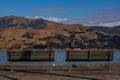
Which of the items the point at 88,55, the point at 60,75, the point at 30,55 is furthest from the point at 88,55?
the point at 60,75

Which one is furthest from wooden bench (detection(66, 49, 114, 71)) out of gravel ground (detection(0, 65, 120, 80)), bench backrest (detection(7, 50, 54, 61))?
bench backrest (detection(7, 50, 54, 61))

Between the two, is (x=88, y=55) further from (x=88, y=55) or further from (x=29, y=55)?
(x=29, y=55)

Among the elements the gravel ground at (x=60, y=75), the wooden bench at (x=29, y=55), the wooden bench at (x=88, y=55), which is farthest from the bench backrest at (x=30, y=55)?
the wooden bench at (x=88, y=55)

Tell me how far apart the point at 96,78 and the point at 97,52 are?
5471 millimetres

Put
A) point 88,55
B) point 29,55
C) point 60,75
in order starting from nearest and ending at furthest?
point 60,75, point 29,55, point 88,55

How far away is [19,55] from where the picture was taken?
21000 mm

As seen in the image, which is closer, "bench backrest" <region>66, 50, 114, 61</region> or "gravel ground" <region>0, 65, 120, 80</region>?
"gravel ground" <region>0, 65, 120, 80</region>

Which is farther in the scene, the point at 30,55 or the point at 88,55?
the point at 88,55

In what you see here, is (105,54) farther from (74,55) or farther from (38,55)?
(38,55)

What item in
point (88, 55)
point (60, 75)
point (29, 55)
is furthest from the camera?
point (88, 55)

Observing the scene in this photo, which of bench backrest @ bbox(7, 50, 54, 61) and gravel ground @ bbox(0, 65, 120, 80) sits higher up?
bench backrest @ bbox(7, 50, 54, 61)

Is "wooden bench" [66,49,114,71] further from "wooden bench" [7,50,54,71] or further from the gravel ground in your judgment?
"wooden bench" [7,50,54,71]

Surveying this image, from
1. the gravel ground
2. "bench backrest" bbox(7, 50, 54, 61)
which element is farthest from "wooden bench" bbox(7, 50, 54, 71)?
the gravel ground

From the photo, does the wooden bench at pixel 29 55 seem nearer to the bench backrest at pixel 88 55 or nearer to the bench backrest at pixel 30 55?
the bench backrest at pixel 30 55
